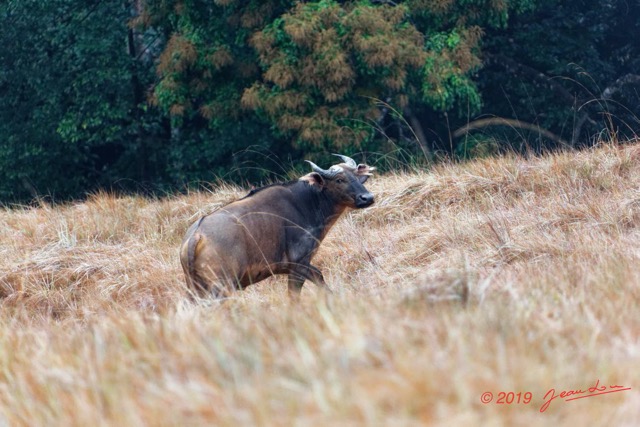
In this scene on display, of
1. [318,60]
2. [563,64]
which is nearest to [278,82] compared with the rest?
[318,60]

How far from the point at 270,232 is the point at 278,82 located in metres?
10.6

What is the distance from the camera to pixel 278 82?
1902 centimetres

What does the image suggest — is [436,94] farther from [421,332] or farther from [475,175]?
[421,332]

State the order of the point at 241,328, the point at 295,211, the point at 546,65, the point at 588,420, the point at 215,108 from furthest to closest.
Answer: the point at 546,65, the point at 215,108, the point at 295,211, the point at 241,328, the point at 588,420

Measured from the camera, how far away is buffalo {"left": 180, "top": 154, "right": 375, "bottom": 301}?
26.4 ft

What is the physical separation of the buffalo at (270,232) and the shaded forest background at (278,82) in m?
9.17

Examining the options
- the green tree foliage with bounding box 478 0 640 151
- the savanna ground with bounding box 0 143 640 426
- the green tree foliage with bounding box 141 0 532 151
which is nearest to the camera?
the savanna ground with bounding box 0 143 640 426

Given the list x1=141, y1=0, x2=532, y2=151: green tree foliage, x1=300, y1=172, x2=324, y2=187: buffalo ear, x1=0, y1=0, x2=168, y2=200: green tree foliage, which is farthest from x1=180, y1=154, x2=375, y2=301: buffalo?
x1=0, y1=0, x2=168, y2=200: green tree foliage

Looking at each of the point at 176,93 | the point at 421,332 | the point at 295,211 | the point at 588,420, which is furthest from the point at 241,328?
the point at 176,93

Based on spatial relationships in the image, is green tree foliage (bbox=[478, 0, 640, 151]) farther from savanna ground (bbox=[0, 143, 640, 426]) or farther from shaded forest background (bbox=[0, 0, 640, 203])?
savanna ground (bbox=[0, 143, 640, 426])

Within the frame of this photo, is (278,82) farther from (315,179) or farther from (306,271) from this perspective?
(306,271)

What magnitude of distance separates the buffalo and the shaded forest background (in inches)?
361

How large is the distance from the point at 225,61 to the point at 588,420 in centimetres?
1756

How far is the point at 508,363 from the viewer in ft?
12.1
